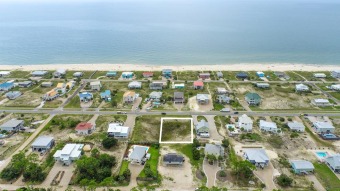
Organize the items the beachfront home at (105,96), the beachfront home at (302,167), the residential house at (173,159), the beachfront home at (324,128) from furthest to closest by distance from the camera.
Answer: the beachfront home at (105,96) → the beachfront home at (324,128) → the residential house at (173,159) → the beachfront home at (302,167)

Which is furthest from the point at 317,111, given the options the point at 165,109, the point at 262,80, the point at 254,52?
the point at 254,52

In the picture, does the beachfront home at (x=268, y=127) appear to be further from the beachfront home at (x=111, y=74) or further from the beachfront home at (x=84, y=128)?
the beachfront home at (x=111, y=74)

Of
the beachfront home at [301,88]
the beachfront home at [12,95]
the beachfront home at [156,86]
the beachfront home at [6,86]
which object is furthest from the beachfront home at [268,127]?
the beachfront home at [6,86]

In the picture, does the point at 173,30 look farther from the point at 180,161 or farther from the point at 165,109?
the point at 180,161

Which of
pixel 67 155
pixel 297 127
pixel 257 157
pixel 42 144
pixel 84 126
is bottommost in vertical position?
A: pixel 257 157

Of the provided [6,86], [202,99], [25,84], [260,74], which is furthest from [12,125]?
[260,74]

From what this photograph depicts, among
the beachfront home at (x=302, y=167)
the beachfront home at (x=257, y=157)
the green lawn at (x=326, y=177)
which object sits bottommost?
the green lawn at (x=326, y=177)

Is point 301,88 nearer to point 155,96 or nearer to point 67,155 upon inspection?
point 155,96

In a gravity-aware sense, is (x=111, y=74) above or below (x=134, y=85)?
→ above
